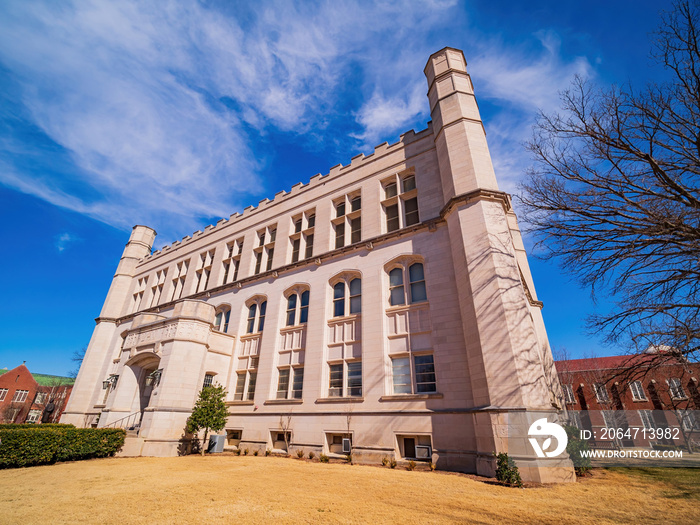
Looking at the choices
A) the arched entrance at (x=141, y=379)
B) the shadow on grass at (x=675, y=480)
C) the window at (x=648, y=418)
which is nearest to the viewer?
the shadow on grass at (x=675, y=480)

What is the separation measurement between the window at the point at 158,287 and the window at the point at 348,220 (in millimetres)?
21885

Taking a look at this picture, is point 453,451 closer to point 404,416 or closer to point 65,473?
point 404,416

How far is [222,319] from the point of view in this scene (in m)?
23.5

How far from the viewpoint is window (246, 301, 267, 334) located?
69.6 feet

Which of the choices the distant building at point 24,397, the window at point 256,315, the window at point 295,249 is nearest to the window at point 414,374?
the window at point 256,315

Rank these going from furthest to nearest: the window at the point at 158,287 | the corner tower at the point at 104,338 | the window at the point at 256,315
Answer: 1. the window at the point at 158,287
2. the corner tower at the point at 104,338
3. the window at the point at 256,315

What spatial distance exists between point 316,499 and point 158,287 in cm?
3200

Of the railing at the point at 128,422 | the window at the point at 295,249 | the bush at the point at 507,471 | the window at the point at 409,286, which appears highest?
the window at the point at 295,249

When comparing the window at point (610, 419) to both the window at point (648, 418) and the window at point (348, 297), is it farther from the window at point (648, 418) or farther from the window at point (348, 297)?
the window at point (348, 297)

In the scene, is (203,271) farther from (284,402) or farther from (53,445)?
(53,445)

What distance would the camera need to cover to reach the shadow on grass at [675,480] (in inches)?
304

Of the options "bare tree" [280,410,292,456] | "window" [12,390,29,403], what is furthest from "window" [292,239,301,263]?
"window" [12,390,29,403]

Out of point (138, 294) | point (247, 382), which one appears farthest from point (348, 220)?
point (138, 294)

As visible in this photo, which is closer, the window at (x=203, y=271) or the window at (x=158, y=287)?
the window at (x=203, y=271)
